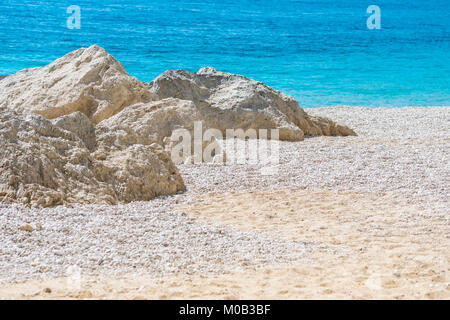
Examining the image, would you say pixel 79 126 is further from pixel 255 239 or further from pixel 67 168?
pixel 255 239

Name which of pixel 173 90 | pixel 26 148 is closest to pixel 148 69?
pixel 173 90

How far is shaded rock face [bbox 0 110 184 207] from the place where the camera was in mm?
6379

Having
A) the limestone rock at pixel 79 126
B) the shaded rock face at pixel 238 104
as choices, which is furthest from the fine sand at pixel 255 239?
the shaded rock face at pixel 238 104

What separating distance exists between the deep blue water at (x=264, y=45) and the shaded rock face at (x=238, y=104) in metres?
7.64

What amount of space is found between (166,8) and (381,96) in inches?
1126

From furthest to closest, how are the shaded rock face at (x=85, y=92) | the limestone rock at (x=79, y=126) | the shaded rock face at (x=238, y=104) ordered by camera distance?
1. the shaded rock face at (x=238, y=104)
2. the shaded rock face at (x=85, y=92)
3. the limestone rock at (x=79, y=126)

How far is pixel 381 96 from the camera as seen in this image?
2086cm

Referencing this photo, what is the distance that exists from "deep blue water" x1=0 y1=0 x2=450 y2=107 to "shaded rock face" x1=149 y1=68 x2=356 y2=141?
7645mm

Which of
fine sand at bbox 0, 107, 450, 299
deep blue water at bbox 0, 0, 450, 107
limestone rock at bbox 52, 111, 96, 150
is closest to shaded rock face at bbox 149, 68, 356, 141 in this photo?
fine sand at bbox 0, 107, 450, 299

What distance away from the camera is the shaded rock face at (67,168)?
20.9 feet

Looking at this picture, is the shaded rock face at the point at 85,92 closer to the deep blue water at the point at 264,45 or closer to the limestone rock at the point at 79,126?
the limestone rock at the point at 79,126

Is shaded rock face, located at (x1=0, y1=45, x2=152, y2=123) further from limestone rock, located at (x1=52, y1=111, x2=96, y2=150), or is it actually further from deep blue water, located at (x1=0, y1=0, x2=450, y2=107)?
deep blue water, located at (x1=0, y1=0, x2=450, y2=107)

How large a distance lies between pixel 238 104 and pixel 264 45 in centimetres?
1948
